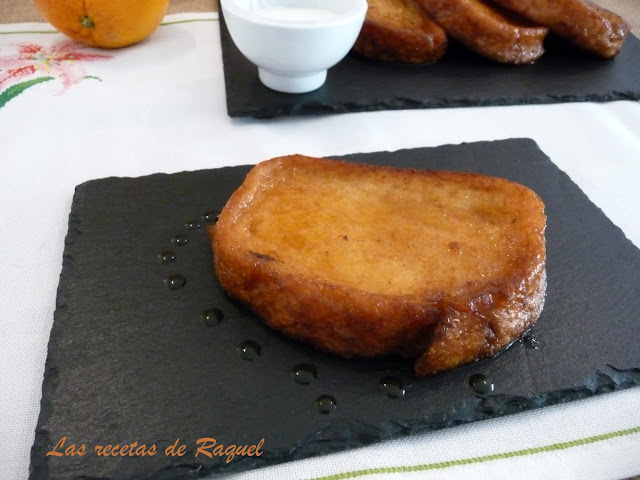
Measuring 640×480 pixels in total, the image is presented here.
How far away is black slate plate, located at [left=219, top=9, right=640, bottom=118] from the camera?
7.66 ft

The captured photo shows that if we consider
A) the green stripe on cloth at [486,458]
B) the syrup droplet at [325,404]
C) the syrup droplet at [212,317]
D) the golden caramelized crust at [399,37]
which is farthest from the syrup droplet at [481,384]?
the golden caramelized crust at [399,37]

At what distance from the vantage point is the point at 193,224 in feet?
5.41

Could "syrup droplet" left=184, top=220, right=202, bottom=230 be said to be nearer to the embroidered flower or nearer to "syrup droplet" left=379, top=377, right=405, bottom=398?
"syrup droplet" left=379, top=377, right=405, bottom=398

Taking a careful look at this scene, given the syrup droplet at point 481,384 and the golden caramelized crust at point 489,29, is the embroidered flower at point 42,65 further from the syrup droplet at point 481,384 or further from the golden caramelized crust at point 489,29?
the syrup droplet at point 481,384

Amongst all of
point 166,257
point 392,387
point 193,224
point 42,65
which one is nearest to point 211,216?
point 193,224

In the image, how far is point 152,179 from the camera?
5.91 ft

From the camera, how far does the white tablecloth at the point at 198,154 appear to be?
46.9 inches

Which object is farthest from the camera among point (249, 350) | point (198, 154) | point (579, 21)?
point (579, 21)

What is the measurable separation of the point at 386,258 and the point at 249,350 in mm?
401

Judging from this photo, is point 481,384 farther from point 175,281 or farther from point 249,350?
point 175,281

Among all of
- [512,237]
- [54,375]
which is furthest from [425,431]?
[54,375]

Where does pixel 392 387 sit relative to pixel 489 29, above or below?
below

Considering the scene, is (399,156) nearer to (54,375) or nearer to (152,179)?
(152,179)

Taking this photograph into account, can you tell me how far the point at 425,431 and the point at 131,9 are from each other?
2.24 meters
